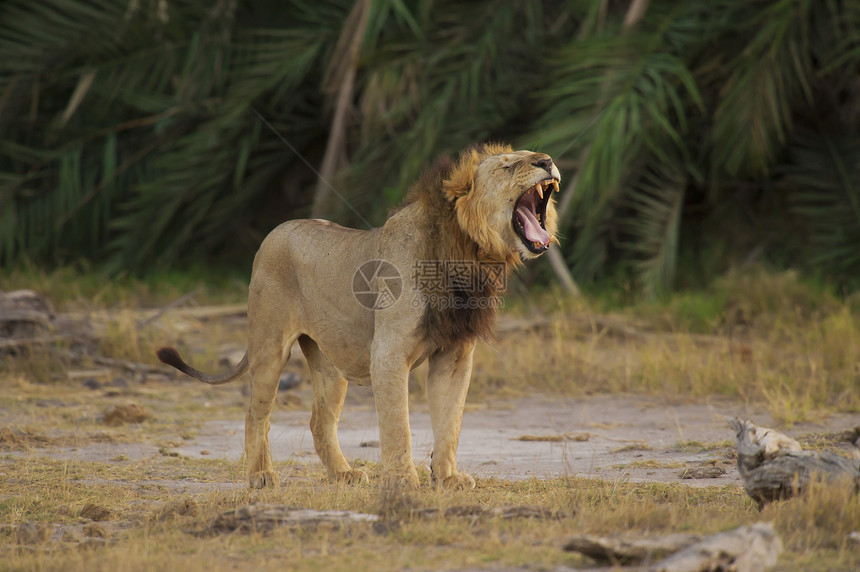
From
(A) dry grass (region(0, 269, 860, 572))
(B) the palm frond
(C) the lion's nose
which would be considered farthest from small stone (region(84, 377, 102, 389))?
(B) the palm frond

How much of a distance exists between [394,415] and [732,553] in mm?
2103

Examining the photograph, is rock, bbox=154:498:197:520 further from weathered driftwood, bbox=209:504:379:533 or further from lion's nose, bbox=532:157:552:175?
lion's nose, bbox=532:157:552:175

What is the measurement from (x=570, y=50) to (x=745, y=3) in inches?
88.3

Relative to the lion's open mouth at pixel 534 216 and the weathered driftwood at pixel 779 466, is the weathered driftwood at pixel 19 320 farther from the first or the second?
the weathered driftwood at pixel 779 466

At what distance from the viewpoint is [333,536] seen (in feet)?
15.1

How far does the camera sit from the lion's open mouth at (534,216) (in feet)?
18.2

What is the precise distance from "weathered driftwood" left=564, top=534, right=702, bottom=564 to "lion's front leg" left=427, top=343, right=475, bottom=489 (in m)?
1.66

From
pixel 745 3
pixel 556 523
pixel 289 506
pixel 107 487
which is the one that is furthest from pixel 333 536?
pixel 745 3

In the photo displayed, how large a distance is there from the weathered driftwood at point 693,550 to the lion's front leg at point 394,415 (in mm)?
1539

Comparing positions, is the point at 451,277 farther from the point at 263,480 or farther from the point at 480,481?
the point at 263,480

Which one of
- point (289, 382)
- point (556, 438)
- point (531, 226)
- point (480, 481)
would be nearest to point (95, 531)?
point (480, 481)

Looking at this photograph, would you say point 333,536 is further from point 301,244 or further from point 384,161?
point 384,161

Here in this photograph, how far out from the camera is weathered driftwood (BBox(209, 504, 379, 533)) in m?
4.74

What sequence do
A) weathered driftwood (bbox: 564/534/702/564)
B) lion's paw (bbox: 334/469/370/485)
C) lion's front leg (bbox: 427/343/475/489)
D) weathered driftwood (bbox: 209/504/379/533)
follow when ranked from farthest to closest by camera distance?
lion's paw (bbox: 334/469/370/485) → lion's front leg (bbox: 427/343/475/489) → weathered driftwood (bbox: 209/504/379/533) → weathered driftwood (bbox: 564/534/702/564)
